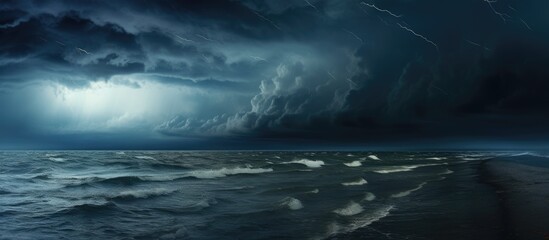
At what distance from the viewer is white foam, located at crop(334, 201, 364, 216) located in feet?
59.8

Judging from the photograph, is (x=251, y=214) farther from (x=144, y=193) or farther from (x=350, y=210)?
(x=144, y=193)

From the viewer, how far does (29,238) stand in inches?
554

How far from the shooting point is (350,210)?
19.0 m

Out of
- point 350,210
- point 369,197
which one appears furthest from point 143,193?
point 350,210

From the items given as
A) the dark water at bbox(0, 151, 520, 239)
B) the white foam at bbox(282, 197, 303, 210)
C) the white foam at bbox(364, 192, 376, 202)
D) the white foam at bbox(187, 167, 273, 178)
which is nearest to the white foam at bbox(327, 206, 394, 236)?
the dark water at bbox(0, 151, 520, 239)

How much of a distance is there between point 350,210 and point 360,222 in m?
3.17

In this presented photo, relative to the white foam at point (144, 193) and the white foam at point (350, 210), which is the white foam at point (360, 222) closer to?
the white foam at point (350, 210)

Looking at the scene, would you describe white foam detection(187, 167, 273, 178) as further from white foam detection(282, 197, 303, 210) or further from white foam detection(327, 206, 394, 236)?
white foam detection(327, 206, 394, 236)

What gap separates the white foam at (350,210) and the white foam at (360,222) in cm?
75

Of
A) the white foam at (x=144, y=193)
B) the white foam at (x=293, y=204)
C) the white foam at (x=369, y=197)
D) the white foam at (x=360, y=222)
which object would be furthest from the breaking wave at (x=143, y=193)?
the white foam at (x=360, y=222)

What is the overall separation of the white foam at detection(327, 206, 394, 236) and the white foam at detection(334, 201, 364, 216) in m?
0.75

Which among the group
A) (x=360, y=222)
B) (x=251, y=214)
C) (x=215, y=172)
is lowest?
(x=251, y=214)

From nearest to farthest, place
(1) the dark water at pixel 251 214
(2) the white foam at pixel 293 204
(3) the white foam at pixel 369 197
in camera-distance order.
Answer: (1) the dark water at pixel 251 214 < (2) the white foam at pixel 293 204 < (3) the white foam at pixel 369 197

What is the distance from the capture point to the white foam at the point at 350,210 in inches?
717
